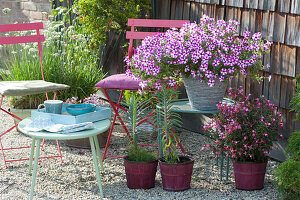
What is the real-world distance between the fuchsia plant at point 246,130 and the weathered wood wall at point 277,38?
1.10ft

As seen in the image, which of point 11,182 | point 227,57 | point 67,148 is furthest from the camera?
point 67,148

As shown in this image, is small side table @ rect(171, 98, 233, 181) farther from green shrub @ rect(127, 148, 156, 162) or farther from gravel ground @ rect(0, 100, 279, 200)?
green shrub @ rect(127, 148, 156, 162)

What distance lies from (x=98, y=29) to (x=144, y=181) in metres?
2.30

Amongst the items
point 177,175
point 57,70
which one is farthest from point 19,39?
point 177,175

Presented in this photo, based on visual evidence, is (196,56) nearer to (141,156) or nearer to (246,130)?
(246,130)

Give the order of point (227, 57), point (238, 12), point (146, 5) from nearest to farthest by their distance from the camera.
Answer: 1. point (227, 57)
2. point (238, 12)
3. point (146, 5)

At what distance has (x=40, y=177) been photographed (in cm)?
336

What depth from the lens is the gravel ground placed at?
9.91 ft

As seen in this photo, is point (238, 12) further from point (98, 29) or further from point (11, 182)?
point (11, 182)

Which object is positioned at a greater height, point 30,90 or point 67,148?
point 30,90

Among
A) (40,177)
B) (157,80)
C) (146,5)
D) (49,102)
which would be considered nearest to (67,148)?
(40,177)

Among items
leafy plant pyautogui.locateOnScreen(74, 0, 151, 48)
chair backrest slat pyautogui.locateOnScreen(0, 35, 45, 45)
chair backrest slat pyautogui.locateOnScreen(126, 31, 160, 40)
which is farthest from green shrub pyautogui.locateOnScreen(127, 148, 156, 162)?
leafy plant pyautogui.locateOnScreen(74, 0, 151, 48)

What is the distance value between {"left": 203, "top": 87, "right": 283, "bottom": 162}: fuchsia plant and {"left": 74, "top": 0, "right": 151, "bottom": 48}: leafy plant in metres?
2.12

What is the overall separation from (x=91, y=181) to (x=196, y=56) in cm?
115
